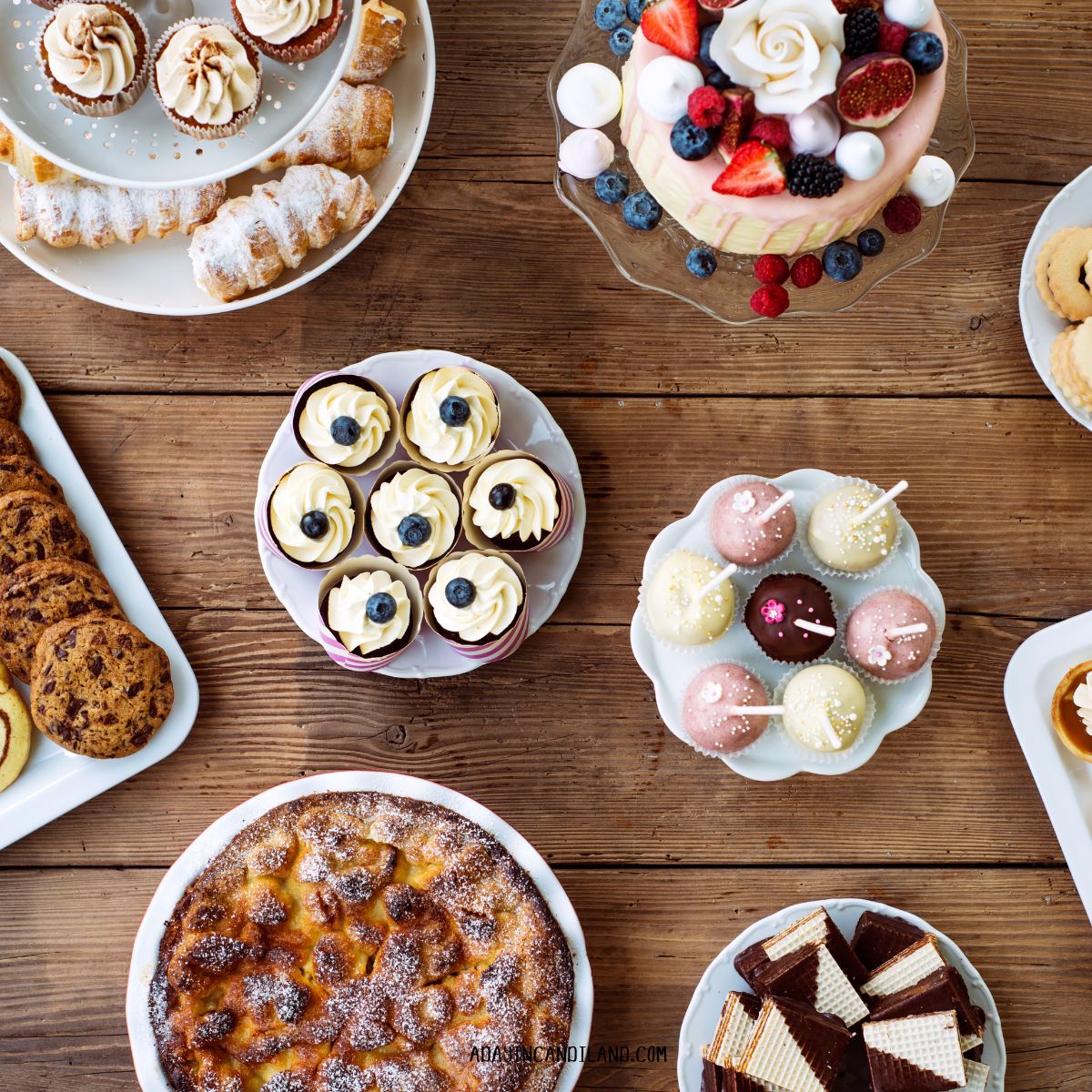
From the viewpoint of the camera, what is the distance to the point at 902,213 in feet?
5.71

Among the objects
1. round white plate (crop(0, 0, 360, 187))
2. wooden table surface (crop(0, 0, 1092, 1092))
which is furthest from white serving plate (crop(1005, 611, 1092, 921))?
round white plate (crop(0, 0, 360, 187))

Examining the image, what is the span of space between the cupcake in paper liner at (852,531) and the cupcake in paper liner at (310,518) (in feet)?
2.64

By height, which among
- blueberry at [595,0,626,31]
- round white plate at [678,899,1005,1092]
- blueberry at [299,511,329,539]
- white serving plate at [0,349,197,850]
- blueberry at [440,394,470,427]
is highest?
blueberry at [595,0,626,31]

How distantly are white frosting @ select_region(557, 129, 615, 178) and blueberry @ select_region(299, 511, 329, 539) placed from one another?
706mm

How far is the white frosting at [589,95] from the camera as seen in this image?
1719mm

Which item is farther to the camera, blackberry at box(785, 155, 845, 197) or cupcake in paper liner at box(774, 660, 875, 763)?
cupcake in paper liner at box(774, 660, 875, 763)

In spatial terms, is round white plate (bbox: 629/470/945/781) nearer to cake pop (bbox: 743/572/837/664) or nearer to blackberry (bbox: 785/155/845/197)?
cake pop (bbox: 743/572/837/664)

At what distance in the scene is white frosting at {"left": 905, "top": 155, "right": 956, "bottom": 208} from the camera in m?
1.74

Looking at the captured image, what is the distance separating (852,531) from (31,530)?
4.79 ft

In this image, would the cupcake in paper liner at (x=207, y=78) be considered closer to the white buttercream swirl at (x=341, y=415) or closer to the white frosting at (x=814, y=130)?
the white buttercream swirl at (x=341, y=415)

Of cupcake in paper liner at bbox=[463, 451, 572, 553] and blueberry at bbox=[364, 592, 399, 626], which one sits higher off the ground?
cupcake in paper liner at bbox=[463, 451, 572, 553]

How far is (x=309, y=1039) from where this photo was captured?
6.32ft

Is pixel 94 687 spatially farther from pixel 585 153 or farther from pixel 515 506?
pixel 585 153

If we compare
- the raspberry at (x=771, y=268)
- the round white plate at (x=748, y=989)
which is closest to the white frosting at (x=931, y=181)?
the raspberry at (x=771, y=268)
